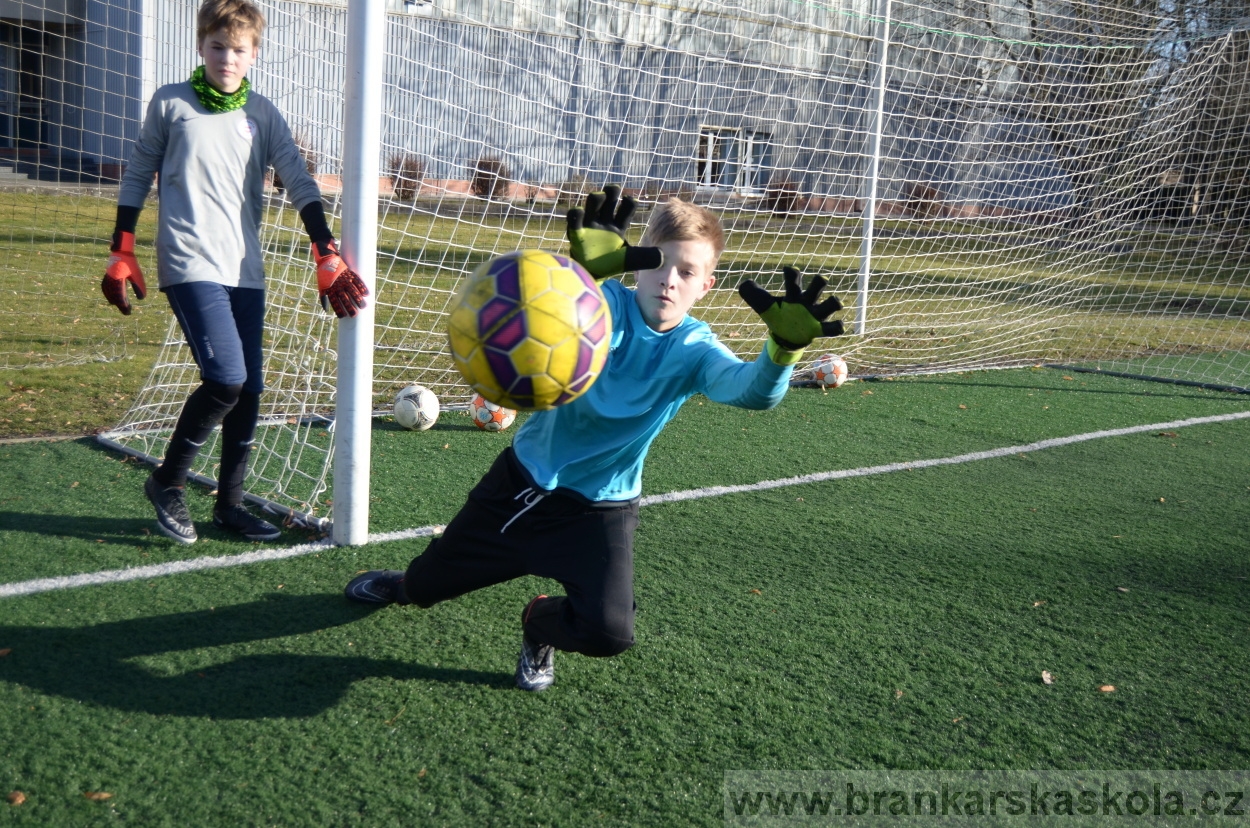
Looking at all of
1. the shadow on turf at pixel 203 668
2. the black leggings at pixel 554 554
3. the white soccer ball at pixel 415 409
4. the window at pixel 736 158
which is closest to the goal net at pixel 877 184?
the window at pixel 736 158

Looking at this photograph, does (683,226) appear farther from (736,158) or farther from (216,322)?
(736,158)

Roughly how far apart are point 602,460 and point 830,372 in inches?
202

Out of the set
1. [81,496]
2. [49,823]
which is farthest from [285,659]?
[81,496]

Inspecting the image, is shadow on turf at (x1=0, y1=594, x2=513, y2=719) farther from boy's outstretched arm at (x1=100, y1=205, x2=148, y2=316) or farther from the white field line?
boy's outstretched arm at (x1=100, y1=205, x2=148, y2=316)

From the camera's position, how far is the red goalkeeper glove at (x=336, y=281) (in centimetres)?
363

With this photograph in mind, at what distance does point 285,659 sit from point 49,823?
88 centimetres

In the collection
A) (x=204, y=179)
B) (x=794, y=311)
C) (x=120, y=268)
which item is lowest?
(x=120, y=268)

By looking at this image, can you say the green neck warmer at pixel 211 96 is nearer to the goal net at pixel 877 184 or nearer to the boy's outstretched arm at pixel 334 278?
the boy's outstretched arm at pixel 334 278

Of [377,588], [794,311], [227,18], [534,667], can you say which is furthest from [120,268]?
[794,311]

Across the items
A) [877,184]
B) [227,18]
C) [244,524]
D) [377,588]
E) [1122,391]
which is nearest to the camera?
[377,588]

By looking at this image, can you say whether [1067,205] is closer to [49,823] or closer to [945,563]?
[945,563]

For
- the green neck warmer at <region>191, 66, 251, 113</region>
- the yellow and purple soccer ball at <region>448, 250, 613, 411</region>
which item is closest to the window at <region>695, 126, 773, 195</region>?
the green neck warmer at <region>191, 66, 251, 113</region>

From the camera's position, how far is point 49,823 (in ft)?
7.12

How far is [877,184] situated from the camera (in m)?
10.8
